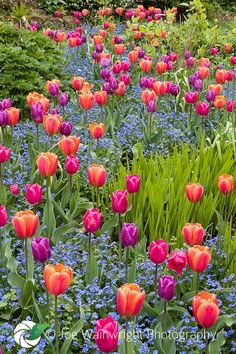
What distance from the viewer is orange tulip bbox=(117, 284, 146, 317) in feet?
6.09

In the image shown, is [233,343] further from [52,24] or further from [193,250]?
[52,24]

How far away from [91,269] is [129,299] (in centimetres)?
76

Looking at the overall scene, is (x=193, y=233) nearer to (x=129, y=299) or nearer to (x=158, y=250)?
(x=158, y=250)

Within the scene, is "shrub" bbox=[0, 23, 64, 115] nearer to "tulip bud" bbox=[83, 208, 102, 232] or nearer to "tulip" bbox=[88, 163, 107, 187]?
"tulip" bbox=[88, 163, 107, 187]

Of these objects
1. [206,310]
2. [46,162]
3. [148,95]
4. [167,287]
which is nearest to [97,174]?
[46,162]

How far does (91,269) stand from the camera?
2.62 metres

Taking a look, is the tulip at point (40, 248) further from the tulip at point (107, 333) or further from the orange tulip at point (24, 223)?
the tulip at point (107, 333)

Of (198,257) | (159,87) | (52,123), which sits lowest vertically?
(159,87)

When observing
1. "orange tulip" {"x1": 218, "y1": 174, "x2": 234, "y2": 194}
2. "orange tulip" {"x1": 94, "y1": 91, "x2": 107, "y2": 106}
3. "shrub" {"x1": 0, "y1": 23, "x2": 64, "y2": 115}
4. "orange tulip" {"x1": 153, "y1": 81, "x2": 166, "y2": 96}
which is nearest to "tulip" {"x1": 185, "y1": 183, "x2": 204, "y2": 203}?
"orange tulip" {"x1": 218, "y1": 174, "x2": 234, "y2": 194}

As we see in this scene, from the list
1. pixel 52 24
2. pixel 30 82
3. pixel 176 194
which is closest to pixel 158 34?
pixel 30 82

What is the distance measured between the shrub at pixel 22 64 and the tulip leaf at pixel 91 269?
98.0 inches

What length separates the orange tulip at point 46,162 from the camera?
109 inches

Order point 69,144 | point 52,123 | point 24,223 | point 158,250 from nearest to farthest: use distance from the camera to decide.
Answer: point 158,250
point 24,223
point 69,144
point 52,123

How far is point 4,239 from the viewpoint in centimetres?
287
